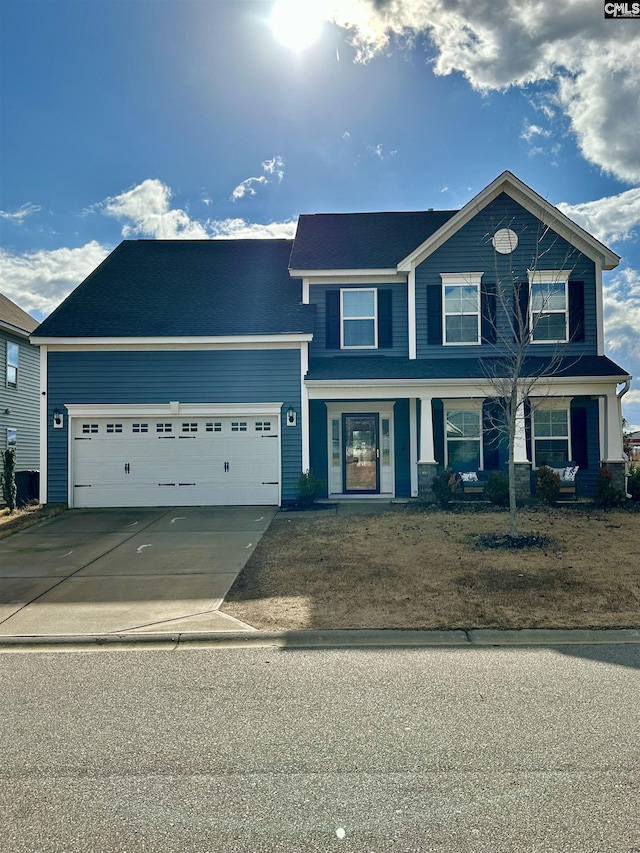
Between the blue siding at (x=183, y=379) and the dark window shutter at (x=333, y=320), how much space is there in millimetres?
1315

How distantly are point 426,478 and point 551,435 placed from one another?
368 centimetres

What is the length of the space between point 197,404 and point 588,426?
32.1 ft

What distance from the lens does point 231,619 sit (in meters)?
6.30

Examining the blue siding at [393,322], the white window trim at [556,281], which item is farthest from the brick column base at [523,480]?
the blue siding at [393,322]

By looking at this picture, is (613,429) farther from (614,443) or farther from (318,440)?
(318,440)

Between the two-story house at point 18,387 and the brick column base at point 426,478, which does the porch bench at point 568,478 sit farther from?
the two-story house at point 18,387

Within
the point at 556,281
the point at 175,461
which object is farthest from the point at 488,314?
the point at 175,461

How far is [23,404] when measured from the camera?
67.8 ft

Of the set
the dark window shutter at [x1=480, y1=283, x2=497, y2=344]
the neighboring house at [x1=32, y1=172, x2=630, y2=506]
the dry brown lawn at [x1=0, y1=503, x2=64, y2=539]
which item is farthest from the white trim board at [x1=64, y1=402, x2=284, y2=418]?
the dark window shutter at [x1=480, y1=283, x2=497, y2=344]

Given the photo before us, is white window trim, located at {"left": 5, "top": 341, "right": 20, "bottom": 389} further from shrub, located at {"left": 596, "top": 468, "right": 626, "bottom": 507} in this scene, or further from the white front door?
shrub, located at {"left": 596, "top": 468, "right": 626, "bottom": 507}

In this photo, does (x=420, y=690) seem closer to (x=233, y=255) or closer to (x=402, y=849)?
(x=402, y=849)

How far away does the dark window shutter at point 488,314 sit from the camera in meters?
15.2

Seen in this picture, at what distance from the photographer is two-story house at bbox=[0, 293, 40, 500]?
19.3 meters

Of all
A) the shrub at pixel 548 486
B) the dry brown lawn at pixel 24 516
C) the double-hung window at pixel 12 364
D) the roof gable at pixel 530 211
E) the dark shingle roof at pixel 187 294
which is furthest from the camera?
the double-hung window at pixel 12 364
